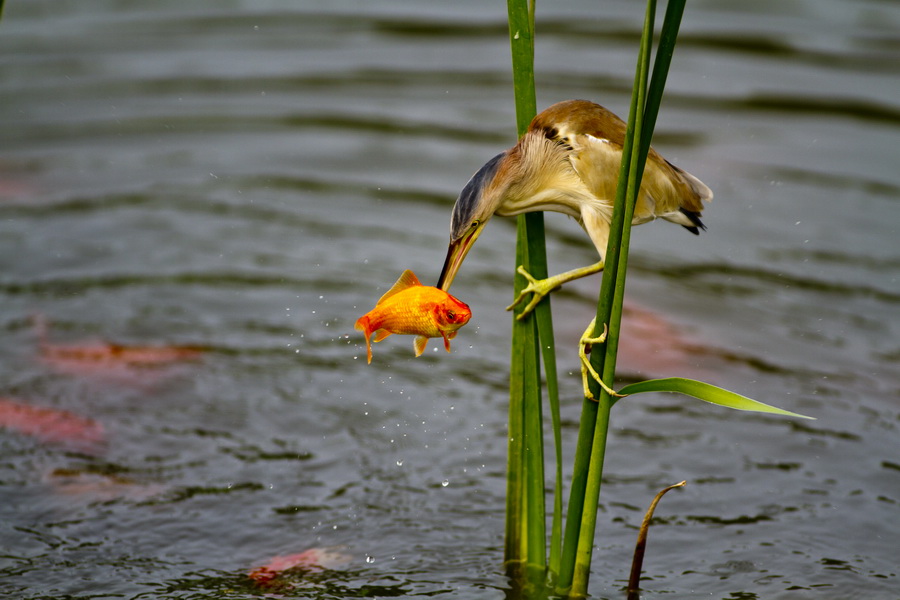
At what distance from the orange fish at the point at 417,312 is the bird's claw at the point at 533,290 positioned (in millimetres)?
186

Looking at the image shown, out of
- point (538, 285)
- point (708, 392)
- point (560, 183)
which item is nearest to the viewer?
point (708, 392)

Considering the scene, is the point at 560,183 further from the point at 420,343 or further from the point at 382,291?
the point at 382,291

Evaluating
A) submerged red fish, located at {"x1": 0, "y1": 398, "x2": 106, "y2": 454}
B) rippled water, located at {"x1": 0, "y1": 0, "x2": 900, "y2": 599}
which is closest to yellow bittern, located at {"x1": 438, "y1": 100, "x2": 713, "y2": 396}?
rippled water, located at {"x1": 0, "y1": 0, "x2": 900, "y2": 599}

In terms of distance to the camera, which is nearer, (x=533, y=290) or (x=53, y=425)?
(x=533, y=290)

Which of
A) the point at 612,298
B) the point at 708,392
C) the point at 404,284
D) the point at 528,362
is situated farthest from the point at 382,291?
the point at 708,392

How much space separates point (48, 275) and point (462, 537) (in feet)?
11.3

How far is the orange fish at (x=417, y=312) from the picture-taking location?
111 inches

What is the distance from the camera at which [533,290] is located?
2.98 m

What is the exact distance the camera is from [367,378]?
5496 millimetres

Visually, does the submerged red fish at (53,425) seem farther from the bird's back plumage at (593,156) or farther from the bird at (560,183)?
the bird's back plumage at (593,156)

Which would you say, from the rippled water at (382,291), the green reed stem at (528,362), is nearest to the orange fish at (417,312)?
the green reed stem at (528,362)

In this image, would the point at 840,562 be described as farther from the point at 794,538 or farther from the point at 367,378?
the point at 367,378

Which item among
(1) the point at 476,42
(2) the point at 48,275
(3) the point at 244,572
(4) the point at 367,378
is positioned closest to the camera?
(3) the point at 244,572

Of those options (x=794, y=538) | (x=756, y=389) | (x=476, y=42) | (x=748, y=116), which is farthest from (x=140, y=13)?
(x=794, y=538)
